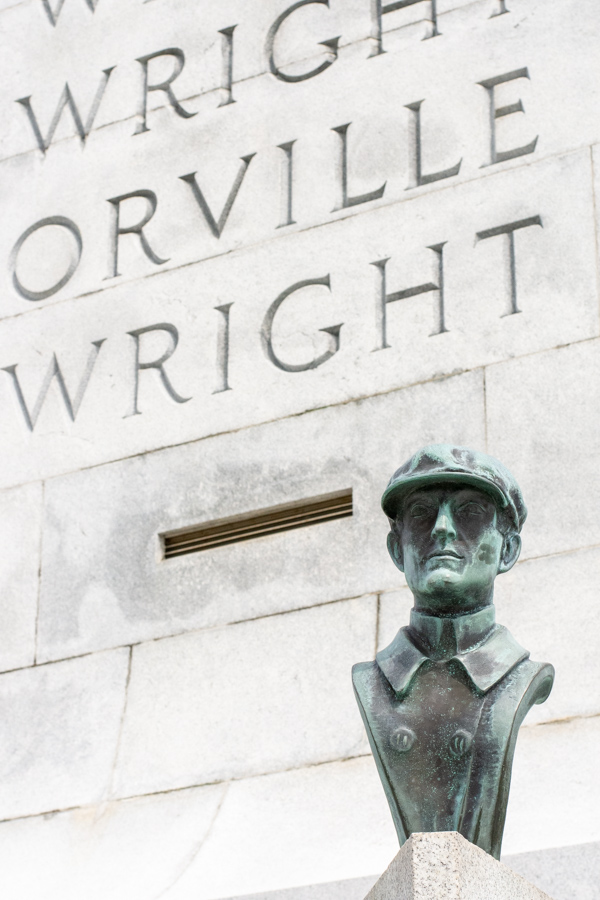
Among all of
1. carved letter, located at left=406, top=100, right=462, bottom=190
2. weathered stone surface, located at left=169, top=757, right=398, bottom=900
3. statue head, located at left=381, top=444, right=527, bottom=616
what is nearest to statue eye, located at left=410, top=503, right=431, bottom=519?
statue head, located at left=381, top=444, right=527, bottom=616

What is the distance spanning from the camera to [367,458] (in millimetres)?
10539

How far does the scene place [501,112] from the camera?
1109cm

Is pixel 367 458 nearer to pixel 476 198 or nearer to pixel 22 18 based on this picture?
pixel 476 198

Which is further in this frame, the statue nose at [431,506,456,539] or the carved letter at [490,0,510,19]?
the carved letter at [490,0,510,19]

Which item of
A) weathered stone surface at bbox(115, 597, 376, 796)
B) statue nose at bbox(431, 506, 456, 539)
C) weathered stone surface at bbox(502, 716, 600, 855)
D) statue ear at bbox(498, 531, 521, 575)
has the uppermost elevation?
weathered stone surface at bbox(115, 597, 376, 796)

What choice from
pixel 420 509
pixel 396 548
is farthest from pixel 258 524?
pixel 420 509

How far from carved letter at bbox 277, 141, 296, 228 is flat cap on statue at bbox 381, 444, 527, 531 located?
5.29 meters

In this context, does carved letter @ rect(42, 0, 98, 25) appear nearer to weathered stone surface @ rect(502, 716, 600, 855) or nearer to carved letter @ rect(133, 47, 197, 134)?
carved letter @ rect(133, 47, 197, 134)

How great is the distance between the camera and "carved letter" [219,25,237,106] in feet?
39.6

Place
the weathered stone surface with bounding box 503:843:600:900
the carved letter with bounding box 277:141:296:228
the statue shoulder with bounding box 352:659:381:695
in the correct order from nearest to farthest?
the statue shoulder with bounding box 352:659:381:695
the weathered stone surface with bounding box 503:843:600:900
the carved letter with bounding box 277:141:296:228

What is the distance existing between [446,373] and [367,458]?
0.59 metres

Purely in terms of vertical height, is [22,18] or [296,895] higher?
[22,18]

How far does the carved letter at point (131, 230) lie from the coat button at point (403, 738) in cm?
598

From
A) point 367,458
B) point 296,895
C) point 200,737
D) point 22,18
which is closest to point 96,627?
point 200,737
